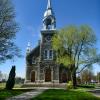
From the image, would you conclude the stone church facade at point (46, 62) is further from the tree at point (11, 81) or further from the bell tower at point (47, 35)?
the tree at point (11, 81)

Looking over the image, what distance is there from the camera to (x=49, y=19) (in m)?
56.2

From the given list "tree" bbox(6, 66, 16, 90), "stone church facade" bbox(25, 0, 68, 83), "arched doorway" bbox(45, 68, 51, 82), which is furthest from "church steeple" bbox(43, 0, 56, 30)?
"tree" bbox(6, 66, 16, 90)

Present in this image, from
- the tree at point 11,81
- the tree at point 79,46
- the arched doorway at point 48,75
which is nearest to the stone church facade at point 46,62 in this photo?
the arched doorway at point 48,75

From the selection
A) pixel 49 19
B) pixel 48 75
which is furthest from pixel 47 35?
pixel 48 75

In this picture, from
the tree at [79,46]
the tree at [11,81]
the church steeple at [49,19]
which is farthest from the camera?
the church steeple at [49,19]

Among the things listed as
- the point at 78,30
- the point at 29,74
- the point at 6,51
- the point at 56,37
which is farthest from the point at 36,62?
the point at 6,51

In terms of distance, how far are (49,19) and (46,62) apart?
9.74 metres

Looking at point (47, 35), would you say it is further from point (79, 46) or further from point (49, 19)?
point (79, 46)

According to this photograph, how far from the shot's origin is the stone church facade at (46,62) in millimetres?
56487

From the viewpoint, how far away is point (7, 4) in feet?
105

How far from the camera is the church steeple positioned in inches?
2203

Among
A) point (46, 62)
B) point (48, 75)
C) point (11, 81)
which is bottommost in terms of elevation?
point (11, 81)

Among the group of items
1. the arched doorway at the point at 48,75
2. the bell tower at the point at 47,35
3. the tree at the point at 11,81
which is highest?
the bell tower at the point at 47,35

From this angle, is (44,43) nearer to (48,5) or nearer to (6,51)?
(48,5)
